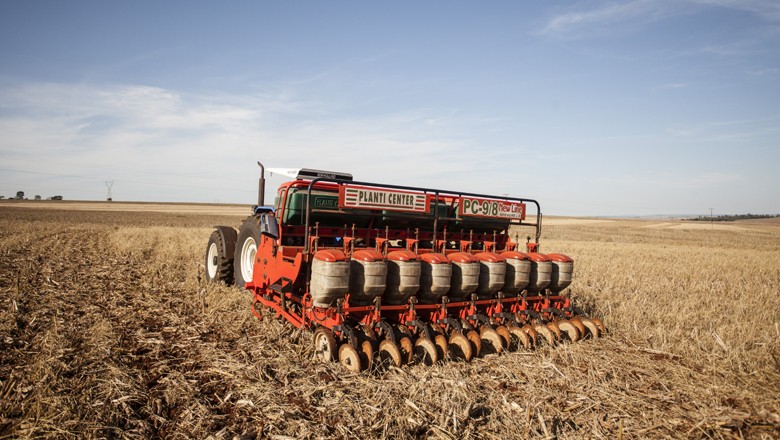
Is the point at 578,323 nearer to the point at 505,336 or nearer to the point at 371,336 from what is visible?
the point at 505,336

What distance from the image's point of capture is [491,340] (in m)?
5.64

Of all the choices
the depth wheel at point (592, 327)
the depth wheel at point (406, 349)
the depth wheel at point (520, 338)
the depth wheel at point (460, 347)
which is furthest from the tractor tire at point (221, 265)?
the depth wheel at point (592, 327)

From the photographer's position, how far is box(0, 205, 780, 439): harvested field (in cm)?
357

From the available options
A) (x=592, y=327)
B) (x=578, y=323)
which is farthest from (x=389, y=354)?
(x=592, y=327)

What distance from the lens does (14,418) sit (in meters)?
3.44

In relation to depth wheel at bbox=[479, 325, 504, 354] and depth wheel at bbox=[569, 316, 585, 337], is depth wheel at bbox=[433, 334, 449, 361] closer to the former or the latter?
depth wheel at bbox=[479, 325, 504, 354]

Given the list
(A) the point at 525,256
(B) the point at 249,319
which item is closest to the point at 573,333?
(A) the point at 525,256

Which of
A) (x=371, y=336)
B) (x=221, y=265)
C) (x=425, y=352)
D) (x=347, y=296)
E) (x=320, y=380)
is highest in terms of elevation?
(x=347, y=296)

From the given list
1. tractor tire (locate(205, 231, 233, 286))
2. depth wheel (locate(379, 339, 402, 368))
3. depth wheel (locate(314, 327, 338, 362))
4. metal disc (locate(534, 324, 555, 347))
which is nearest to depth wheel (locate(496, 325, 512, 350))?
metal disc (locate(534, 324, 555, 347))

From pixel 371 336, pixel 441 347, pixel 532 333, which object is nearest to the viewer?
pixel 371 336

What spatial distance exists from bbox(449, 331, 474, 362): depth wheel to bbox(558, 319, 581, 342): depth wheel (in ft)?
6.07

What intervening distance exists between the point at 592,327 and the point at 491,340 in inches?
70.4

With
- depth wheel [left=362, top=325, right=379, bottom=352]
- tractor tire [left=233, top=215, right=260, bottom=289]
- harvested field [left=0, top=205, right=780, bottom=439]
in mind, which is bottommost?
harvested field [left=0, top=205, right=780, bottom=439]

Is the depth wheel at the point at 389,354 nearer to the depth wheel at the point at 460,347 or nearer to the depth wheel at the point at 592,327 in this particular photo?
the depth wheel at the point at 460,347
